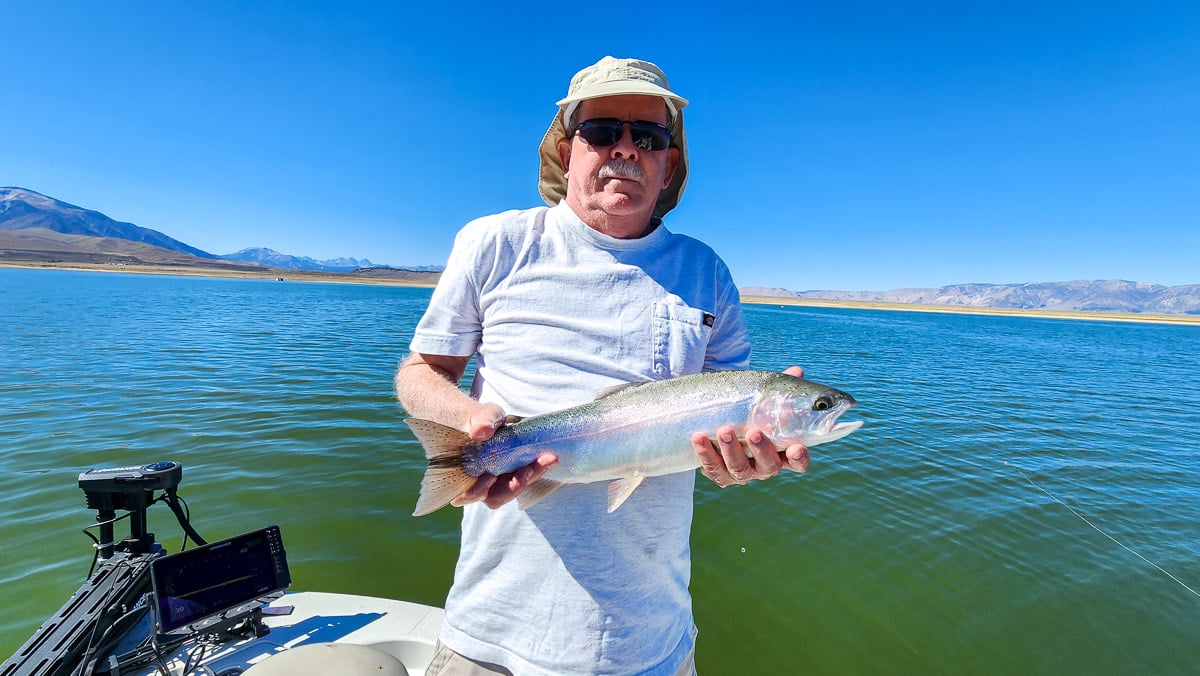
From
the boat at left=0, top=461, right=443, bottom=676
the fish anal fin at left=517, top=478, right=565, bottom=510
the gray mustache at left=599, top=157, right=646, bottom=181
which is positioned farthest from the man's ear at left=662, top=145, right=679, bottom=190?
A: the boat at left=0, top=461, right=443, bottom=676

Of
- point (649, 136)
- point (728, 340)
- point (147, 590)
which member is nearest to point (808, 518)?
point (728, 340)

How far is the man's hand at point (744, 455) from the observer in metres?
2.42

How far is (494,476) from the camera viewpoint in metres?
2.29

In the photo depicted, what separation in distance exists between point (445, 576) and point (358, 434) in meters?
6.11

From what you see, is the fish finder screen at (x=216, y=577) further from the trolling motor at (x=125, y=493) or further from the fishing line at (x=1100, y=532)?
the fishing line at (x=1100, y=532)

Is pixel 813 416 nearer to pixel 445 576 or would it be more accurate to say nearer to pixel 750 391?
pixel 750 391

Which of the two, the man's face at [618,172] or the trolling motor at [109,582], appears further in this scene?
the trolling motor at [109,582]

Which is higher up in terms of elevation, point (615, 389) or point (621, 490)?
point (615, 389)

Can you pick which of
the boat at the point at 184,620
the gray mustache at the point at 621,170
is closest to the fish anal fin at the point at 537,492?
the gray mustache at the point at 621,170

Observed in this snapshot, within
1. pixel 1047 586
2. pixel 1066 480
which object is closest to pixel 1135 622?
pixel 1047 586

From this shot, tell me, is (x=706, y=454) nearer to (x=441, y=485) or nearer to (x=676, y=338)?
(x=676, y=338)

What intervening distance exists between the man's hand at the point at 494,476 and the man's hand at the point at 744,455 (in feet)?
2.50

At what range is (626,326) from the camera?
246cm

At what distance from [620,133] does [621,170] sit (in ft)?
0.75
